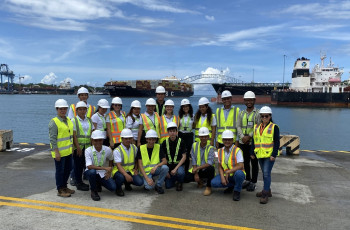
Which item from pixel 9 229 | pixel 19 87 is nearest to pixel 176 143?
pixel 9 229

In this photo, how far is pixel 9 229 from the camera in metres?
3.84

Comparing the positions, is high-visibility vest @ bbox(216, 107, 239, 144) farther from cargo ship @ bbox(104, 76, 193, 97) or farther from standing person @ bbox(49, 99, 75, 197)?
cargo ship @ bbox(104, 76, 193, 97)

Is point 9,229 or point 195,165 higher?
point 195,165

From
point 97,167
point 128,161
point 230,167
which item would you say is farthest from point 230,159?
point 97,167

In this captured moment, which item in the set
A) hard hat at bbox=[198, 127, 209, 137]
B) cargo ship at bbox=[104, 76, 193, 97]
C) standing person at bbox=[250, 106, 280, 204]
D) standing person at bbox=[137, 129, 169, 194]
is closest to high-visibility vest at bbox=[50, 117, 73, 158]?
standing person at bbox=[137, 129, 169, 194]

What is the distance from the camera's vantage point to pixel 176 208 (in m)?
4.75

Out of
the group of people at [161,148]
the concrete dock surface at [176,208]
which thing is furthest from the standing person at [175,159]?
the concrete dock surface at [176,208]

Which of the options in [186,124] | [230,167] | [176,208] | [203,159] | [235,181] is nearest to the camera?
[176,208]

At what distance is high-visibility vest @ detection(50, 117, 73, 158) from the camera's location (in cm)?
504

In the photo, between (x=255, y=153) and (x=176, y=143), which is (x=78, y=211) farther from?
(x=255, y=153)

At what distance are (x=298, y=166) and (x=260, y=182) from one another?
2.44 metres

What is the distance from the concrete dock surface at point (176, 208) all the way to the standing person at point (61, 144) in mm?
307

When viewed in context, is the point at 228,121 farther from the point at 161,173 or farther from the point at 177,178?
the point at 161,173

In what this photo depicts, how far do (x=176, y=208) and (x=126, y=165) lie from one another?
4.32 feet
